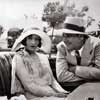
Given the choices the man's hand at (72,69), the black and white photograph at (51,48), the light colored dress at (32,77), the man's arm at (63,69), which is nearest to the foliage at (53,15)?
the black and white photograph at (51,48)

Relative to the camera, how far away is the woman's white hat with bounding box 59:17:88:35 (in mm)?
2523

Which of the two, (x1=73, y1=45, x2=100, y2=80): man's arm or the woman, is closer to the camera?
the woman

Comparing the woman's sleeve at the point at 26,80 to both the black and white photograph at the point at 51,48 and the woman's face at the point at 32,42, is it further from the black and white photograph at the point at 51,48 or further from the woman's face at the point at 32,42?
the woman's face at the point at 32,42

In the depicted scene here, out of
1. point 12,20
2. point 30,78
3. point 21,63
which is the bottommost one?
point 30,78

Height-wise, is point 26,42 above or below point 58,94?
above

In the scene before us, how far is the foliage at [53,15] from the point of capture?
250 cm

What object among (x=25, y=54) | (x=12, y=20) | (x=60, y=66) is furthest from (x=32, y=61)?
(x=12, y=20)

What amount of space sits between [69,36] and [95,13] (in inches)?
15.4

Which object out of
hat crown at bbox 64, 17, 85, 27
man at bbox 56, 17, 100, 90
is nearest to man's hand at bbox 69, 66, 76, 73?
man at bbox 56, 17, 100, 90

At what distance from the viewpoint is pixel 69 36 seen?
100.0 inches

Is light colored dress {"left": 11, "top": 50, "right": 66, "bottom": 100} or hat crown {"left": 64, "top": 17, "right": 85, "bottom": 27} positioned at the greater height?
hat crown {"left": 64, "top": 17, "right": 85, "bottom": 27}

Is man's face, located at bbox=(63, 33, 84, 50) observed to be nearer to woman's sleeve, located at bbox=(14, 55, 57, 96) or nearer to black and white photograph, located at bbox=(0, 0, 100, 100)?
black and white photograph, located at bbox=(0, 0, 100, 100)

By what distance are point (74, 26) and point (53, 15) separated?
10.0 inches

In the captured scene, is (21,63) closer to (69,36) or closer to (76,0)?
(69,36)
